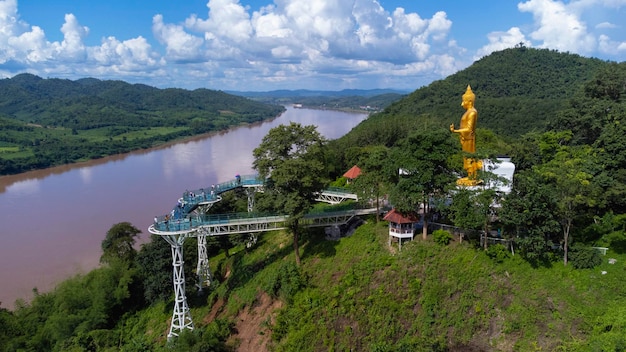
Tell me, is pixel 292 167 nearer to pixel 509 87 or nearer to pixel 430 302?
pixel 430 302

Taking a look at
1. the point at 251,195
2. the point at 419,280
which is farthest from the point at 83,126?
the point at 419,280

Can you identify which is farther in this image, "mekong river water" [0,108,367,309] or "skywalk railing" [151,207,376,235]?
"mekong river water" [0,108,367,309]

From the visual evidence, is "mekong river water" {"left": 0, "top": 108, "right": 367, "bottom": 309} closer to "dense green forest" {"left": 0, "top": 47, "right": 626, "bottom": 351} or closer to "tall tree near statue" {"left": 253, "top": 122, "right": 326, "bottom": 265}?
"dense green forest" {"left": 0, "top": 47, "right": 626, "bottom": 351}

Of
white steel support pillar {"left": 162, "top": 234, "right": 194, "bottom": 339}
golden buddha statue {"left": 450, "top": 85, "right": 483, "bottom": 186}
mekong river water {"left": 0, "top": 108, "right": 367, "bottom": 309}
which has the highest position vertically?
golden buddha statue {"left": 450, "top": 85, "right": 483, "bottom": 186}

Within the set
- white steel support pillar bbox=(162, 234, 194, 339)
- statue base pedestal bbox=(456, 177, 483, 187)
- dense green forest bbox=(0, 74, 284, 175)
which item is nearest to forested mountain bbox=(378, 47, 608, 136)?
statue base pedestal bbox=(456, 177, 483, 187)

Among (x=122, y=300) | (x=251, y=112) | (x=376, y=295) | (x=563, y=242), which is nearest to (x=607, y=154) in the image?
(x=563, y=242)
